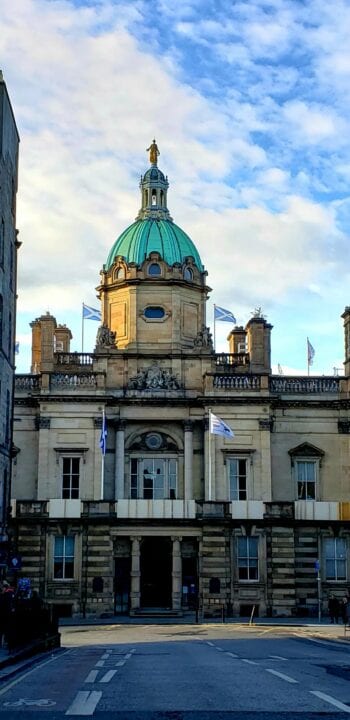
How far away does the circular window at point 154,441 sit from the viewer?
68562 mm

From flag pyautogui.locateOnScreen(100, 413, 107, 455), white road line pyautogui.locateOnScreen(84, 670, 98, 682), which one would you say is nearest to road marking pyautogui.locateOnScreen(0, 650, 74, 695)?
white road line pyautogui.locateOnScreen(84, 670, 98, 682)

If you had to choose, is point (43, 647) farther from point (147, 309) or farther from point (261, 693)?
point (147, 309)

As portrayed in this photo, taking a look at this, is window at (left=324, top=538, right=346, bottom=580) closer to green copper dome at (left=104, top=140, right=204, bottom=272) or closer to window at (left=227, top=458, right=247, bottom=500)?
window at (left=227, top=458, right=247, bottom=500)

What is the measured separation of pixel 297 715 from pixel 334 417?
54.9m

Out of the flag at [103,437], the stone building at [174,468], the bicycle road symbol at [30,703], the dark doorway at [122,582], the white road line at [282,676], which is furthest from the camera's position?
the dark doorway at [122,582]

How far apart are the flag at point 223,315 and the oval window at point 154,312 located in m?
3.79

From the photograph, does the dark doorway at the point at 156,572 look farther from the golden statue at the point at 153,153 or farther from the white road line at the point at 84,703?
the white road line at the point at 84,703

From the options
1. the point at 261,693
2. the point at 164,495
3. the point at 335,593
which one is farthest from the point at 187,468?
the point at 261,693

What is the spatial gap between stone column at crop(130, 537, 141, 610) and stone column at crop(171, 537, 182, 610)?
7.00ft

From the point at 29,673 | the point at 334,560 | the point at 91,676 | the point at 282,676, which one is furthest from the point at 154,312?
the point at 282,676

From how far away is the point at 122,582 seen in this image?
6456 cm

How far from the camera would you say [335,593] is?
65125 mm

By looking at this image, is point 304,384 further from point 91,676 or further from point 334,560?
point 91,676

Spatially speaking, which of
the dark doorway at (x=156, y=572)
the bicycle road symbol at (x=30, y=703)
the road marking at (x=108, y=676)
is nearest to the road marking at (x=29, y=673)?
the bicycle road symbol at (x=30, y=703)
